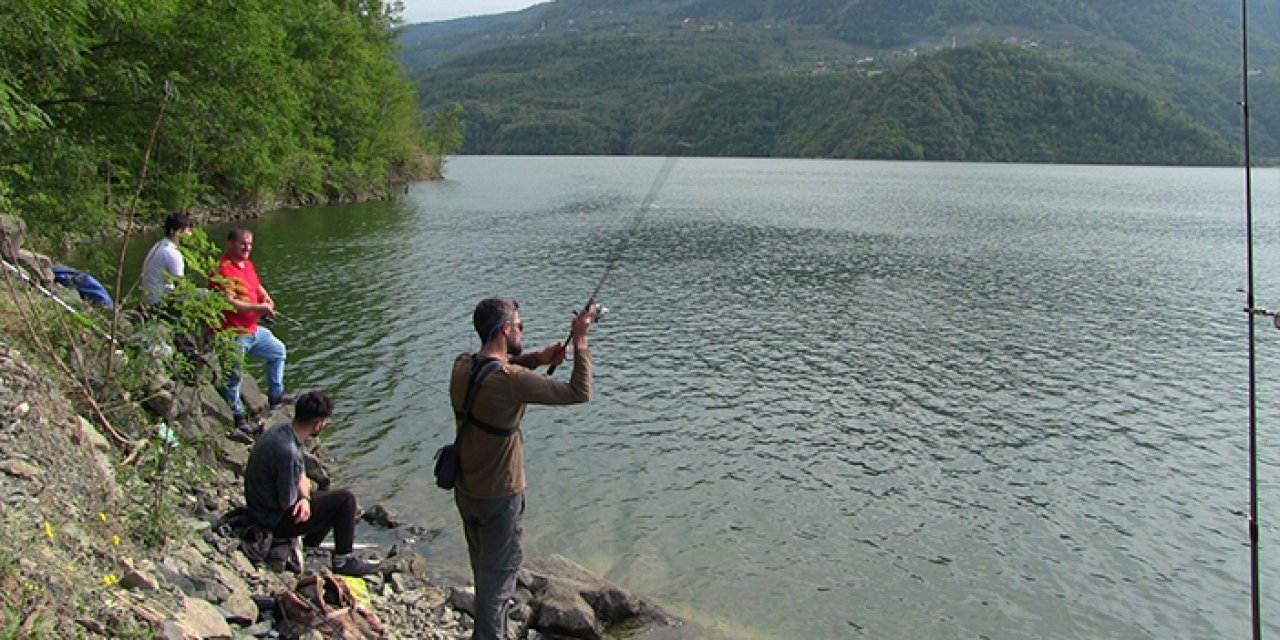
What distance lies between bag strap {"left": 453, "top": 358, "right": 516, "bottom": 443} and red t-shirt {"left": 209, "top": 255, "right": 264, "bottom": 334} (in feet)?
19.6

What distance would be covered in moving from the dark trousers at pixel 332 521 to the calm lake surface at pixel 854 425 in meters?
1.59

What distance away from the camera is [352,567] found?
813 cm

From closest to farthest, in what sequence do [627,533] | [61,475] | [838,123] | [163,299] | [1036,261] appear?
[61,475], [163,299], [627,533], [1036,261], [838,123]

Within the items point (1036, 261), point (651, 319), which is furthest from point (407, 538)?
point (1036, 261)

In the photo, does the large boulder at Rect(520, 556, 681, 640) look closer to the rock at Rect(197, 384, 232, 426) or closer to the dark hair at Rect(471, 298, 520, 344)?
the dark hair at Rect(471, 298, 520, 344)

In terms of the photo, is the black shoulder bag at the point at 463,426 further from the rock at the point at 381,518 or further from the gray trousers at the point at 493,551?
the rock at the point at 381,518

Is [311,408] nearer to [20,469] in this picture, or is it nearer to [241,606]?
[241,606]

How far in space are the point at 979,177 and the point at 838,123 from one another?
54334 mm

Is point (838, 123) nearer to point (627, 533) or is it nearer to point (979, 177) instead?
point (979, 177)

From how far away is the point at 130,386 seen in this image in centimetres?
869

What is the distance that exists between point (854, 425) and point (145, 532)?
38.7ft

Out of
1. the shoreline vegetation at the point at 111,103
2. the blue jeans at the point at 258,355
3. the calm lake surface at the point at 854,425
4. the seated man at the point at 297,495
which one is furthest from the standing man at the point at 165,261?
the calm lake surface at the point at 854,425

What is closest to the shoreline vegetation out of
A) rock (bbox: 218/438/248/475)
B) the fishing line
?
rock (bbox: 218/438/248/475)

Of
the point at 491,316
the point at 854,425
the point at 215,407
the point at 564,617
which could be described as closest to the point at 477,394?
the point at 491,316
